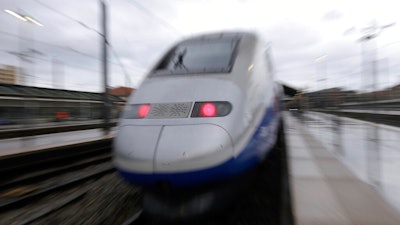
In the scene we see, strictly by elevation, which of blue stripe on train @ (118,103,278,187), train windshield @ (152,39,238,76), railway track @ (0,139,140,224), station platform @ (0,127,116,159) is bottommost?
railway track @ (0,139,140,224)

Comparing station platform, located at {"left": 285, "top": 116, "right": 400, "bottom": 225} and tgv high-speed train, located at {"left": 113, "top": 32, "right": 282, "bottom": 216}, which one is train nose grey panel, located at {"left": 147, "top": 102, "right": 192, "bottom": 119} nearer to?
tgv high-speed train, located at {"left": 113, "top": 32, "right": 282, "bottom": 216}

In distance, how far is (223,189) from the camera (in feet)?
9.94

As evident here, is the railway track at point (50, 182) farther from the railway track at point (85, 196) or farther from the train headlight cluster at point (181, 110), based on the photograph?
the train headlight cluster at point (181, 110)

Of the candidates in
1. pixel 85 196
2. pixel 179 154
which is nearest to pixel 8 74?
pixel 85 196

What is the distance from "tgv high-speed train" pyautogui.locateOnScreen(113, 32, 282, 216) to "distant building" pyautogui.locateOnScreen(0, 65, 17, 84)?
33.0 ft

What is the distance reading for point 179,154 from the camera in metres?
2.81

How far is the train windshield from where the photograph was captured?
3.80 meters

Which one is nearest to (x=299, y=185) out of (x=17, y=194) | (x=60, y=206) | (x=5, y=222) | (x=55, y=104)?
(x=60, y=206)

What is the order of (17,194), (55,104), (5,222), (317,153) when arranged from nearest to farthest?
1. (5,222)
2. (17,194)
3. (317,153)
4. (55,104)

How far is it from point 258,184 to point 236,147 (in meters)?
2.08

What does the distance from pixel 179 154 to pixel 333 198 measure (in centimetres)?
168

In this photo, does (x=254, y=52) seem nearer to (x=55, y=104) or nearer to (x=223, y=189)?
(x=223, y=189)

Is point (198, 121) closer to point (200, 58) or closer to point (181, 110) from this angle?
point (181, 110)

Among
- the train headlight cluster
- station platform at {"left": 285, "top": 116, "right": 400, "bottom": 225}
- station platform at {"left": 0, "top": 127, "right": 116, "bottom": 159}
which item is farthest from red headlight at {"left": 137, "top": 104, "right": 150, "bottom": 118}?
station platform at {"left": 0, "top": 127, "right": 116, "bottom": 159}
